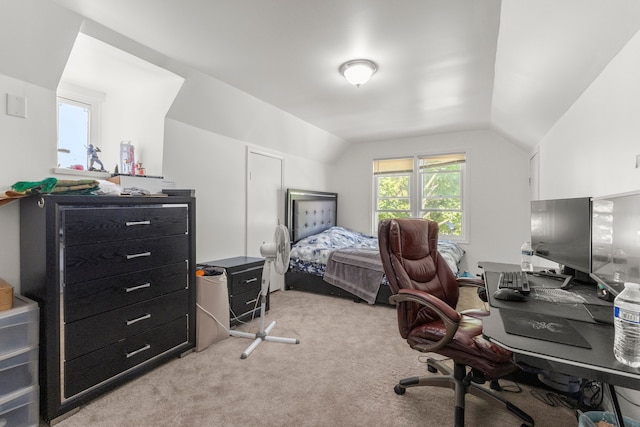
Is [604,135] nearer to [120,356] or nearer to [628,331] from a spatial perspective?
[628,331]

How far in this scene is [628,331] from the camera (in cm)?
93

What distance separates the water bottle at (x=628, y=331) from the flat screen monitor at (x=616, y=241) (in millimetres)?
374

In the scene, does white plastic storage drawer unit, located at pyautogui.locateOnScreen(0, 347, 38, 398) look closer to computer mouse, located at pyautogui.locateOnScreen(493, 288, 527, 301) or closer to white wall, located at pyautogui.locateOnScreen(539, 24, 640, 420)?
computer mouse, located at pyautogui.locateOnScreen(493, 288, 527, 301)

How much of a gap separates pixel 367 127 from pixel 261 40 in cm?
273

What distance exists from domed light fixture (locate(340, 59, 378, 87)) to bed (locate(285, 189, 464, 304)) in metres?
2.09

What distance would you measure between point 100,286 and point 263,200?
2.45 metres

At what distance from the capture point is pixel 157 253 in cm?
220

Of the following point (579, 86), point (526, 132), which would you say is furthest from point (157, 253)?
point (526, 132)

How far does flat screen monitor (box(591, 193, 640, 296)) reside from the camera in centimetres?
125

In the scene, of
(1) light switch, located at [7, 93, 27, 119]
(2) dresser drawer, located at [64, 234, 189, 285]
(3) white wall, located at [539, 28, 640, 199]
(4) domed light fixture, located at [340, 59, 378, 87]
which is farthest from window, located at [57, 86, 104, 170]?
(3) white wall, located at [539, 28, 640, 199]

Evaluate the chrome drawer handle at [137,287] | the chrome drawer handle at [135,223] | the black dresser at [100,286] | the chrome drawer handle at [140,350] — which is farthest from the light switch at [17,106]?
the chrome drawer handle at [140,350]

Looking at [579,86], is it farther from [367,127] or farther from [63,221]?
[63,221]

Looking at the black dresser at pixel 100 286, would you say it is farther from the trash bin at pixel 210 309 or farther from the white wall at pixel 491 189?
the white wall at pixel 491 189

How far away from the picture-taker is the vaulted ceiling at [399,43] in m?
1.77
